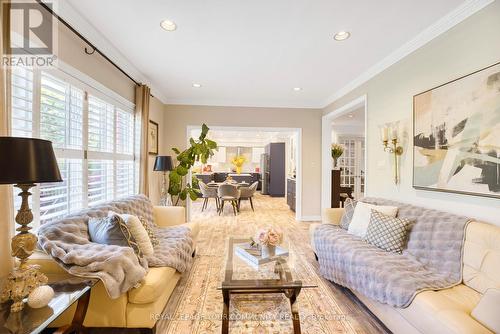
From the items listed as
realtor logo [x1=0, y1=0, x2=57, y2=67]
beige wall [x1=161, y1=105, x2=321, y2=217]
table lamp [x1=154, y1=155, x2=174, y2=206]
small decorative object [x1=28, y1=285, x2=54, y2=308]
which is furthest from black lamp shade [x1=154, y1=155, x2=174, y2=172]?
small decorative object [x1=28, y1=285, x2=54, y2=308]

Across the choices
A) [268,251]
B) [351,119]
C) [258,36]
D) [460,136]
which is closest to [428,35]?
[460,136]

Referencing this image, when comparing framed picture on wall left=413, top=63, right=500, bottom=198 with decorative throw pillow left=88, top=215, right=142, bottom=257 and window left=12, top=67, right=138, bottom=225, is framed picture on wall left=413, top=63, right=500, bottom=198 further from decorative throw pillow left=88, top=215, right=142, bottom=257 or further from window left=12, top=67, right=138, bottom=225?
window left=12, top=67, right=138, bottom=225

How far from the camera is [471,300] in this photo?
1524 mm

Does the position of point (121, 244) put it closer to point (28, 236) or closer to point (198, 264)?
point (28, 236)

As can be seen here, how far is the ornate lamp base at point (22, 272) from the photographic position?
4.05ft

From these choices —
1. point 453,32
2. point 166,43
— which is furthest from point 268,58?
point 453,32

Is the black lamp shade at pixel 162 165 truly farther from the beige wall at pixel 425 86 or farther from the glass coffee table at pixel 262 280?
the beige wall at pixel 425 86

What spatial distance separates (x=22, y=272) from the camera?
1.29 m

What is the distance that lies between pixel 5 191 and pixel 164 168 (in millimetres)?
2514

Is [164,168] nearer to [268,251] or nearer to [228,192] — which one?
[228,192]

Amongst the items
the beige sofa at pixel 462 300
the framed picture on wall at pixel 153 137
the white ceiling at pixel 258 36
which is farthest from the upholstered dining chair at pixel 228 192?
the beige sofa at pixel 462 300

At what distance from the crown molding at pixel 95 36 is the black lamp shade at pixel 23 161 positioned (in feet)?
4.83

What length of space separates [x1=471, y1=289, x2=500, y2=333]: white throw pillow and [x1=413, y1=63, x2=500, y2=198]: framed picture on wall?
942 mm

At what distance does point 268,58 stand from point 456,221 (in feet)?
8.63
